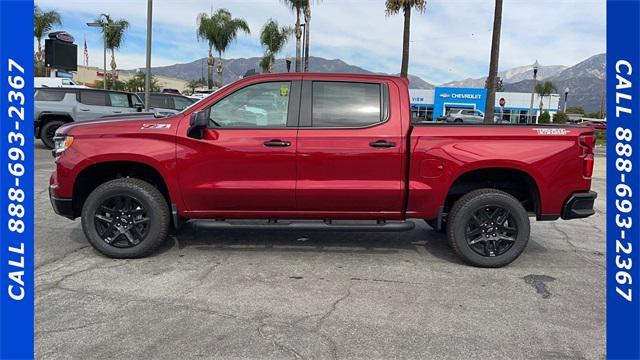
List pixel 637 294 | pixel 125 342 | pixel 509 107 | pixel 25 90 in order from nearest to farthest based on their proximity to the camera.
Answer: pixel 25 90
pixel 637 294
pixel 125 342
pixel 509 107

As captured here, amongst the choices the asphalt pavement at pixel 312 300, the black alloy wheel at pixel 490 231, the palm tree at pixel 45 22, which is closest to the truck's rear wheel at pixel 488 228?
the black alloy wheel at pixel 490 231

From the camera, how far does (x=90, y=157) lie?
15.0 ft

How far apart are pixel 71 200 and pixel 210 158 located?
145 cm

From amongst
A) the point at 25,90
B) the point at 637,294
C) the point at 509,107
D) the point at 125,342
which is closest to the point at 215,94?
the point at 125,342

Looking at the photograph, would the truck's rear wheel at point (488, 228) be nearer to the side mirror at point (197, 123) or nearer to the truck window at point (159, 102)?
the side mirror at point (197, 123)

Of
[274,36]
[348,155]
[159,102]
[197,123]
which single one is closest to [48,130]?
[159,102]

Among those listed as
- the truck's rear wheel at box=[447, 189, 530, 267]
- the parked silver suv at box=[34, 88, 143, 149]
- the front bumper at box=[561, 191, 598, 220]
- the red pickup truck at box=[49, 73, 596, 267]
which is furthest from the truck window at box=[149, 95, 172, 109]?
the front bumper at box=[561, 191, 598, 220]

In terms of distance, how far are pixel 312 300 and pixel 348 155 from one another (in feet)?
4.62

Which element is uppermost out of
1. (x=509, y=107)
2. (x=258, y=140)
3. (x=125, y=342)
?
(x=509, y=107)

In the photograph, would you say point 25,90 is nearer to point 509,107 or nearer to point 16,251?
point 16,251

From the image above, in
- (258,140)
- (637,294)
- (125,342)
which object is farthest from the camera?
(258,140)

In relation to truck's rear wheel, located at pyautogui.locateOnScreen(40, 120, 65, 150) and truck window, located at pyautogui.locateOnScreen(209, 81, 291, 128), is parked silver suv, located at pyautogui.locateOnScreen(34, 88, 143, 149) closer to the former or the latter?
truck's rear wheel, located at pyautogui.locateOnScreen(40, 120, 65, 150)

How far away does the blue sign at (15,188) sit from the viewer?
1751mm

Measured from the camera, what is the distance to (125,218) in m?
4.73
